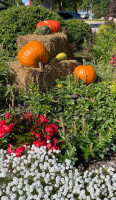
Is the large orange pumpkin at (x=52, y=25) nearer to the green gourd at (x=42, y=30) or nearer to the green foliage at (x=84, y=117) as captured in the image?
the green gourd at (x=42, y=30)

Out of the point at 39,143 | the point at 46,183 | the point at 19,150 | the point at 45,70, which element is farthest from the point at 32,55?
the point at 46,183

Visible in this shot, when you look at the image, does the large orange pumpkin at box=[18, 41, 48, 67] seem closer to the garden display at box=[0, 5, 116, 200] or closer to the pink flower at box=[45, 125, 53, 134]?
the garden display at box=[0, 5, 116, 200]

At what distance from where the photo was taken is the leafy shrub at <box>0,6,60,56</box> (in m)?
6.83

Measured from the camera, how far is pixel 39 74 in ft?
13.6

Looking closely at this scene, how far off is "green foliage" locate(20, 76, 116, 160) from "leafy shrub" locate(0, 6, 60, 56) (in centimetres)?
410

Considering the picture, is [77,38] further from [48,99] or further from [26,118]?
[26,118]

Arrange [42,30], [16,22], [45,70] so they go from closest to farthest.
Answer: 1. [45,70]
2. [42,30]
3. [16,22]

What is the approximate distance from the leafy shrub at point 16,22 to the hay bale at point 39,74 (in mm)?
2792

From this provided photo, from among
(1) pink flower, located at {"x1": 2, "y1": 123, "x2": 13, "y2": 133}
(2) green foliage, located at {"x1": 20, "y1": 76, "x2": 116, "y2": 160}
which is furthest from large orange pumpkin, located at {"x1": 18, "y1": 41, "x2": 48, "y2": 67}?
(1) pink flower, located at {"x1": 2, "y1": 123, "x2": 13, "y2": 133}

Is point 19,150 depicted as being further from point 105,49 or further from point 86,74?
point 105,49

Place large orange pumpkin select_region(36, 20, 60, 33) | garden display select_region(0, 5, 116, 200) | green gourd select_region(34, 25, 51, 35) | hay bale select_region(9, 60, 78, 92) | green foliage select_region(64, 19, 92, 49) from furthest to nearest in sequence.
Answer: green foliage select_region(64, 19, 92, 49)
large orange pumpkin select_region(36, 20, 60, 33)
green gourd select_region(34, 25, 51, 35)
hay bale select_region(9, 60, 78, 92)
garden display select_region(0, 5, 116, 200)

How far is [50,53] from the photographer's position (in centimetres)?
495

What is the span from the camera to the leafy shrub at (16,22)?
6.83 meters

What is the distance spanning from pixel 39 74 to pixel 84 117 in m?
1.71
